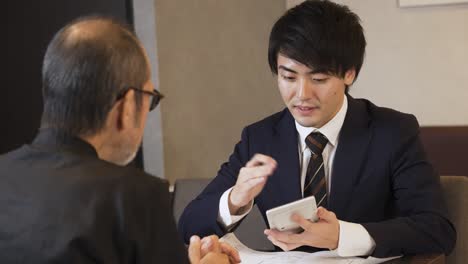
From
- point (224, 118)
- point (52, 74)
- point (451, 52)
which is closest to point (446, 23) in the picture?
point (451, 52)

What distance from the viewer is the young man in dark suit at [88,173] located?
138 cm

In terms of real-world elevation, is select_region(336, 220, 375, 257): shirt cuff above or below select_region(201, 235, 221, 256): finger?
below

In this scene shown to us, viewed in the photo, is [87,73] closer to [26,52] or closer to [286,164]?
[286,164]

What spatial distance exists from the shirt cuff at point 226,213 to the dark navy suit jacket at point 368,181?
19mm

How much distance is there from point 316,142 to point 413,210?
1.15ft

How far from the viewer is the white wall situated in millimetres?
4004

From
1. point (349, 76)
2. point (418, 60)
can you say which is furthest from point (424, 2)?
point (349, 76)

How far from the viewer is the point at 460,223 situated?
7.80 ft

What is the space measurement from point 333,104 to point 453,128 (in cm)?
167

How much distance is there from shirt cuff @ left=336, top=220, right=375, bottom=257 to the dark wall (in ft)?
7.99

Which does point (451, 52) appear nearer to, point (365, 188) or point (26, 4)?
point (365, 188)

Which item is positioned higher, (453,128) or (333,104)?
(333,104)

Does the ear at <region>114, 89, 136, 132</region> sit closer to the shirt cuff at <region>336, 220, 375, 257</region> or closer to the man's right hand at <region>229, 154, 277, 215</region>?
the man's right hand at <region>229, 154, 277, 215</region>

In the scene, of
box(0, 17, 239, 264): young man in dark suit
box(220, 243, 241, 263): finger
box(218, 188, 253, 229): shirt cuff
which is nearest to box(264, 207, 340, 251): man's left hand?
box(220, 243, 241, 263): finger
